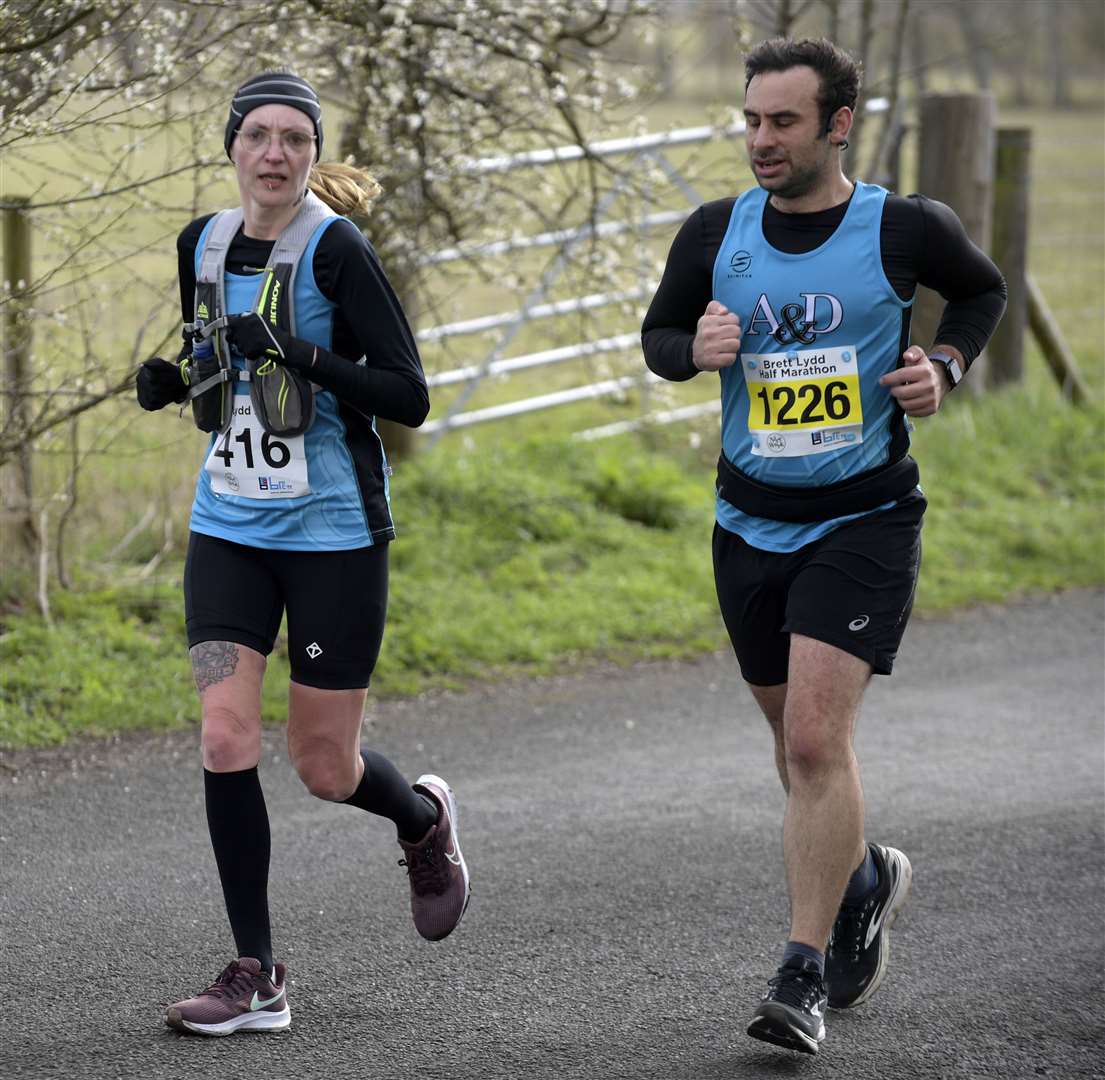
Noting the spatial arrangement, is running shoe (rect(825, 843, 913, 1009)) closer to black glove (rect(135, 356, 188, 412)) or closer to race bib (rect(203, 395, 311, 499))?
race bib (rect(203, 395, 311, 499))

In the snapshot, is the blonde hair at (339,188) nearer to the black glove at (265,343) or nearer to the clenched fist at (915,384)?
the black glove at (265,343)

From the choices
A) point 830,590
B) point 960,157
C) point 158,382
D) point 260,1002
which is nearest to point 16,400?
point 158,382

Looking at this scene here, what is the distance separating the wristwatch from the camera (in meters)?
3.91

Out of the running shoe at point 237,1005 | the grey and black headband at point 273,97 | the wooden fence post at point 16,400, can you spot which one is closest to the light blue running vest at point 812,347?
the grey and black headband at point 273,97

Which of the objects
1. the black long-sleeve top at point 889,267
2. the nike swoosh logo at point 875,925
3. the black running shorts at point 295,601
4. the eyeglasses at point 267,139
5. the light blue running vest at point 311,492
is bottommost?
the nike swoosh logo at point 875,925

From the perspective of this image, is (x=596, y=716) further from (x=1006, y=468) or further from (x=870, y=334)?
(x=1006, y=468)

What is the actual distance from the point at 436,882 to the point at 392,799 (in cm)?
26

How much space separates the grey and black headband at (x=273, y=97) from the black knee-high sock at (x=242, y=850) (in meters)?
1.49

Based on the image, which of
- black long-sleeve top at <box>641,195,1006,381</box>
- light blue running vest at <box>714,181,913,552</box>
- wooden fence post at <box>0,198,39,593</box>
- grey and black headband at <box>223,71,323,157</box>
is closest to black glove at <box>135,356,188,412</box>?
grey and black headband at <box>223,71,323,157</box>

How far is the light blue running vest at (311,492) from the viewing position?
3832 millimetres

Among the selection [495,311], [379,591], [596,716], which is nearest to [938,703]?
[596,716]

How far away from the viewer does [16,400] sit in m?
6.33

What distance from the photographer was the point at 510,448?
9664 mm

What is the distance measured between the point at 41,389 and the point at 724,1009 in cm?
385
